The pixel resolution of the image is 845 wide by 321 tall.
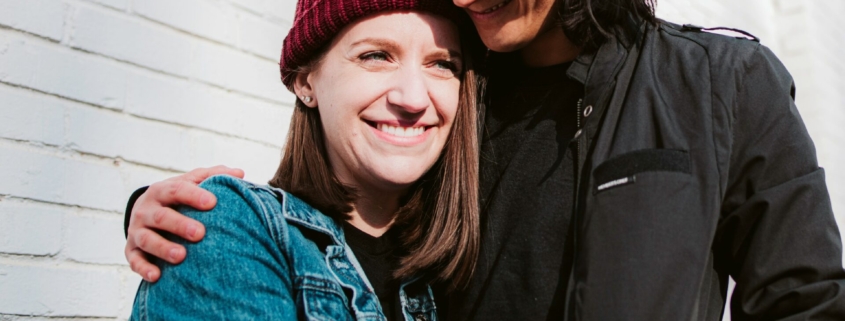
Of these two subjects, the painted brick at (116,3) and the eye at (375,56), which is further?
the painted brick at (116,3)

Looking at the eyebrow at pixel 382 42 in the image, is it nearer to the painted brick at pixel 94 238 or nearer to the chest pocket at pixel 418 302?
the chest pocket at pixel 418 302

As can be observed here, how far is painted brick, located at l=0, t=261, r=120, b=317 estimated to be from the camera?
1963mm

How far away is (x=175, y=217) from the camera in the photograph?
5.30ft

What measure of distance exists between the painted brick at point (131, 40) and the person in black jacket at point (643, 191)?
1.67 ft

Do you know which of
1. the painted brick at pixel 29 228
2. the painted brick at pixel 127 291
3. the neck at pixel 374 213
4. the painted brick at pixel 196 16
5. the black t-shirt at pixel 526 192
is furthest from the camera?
the painted brick at pixel 196 16

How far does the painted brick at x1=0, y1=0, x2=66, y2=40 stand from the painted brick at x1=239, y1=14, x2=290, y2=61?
1.85ft

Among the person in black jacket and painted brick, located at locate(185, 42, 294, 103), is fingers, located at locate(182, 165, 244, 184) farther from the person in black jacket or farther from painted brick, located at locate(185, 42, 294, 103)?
painted brick, located at locate(185, 42, 294, 103)

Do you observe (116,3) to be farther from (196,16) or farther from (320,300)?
(320,300)

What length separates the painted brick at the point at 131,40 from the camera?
7.05ft

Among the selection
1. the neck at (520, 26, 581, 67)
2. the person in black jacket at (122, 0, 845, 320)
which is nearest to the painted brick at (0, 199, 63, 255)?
the person in black jacket at (122, 0, 845, 320)

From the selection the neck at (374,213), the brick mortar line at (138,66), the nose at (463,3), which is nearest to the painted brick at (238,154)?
the brick mortar line at (138,66)

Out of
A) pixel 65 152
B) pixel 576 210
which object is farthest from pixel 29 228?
pixel 576 210

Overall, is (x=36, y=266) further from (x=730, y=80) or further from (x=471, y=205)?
(x=730, y=80)

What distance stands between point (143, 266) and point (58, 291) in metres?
0.55
